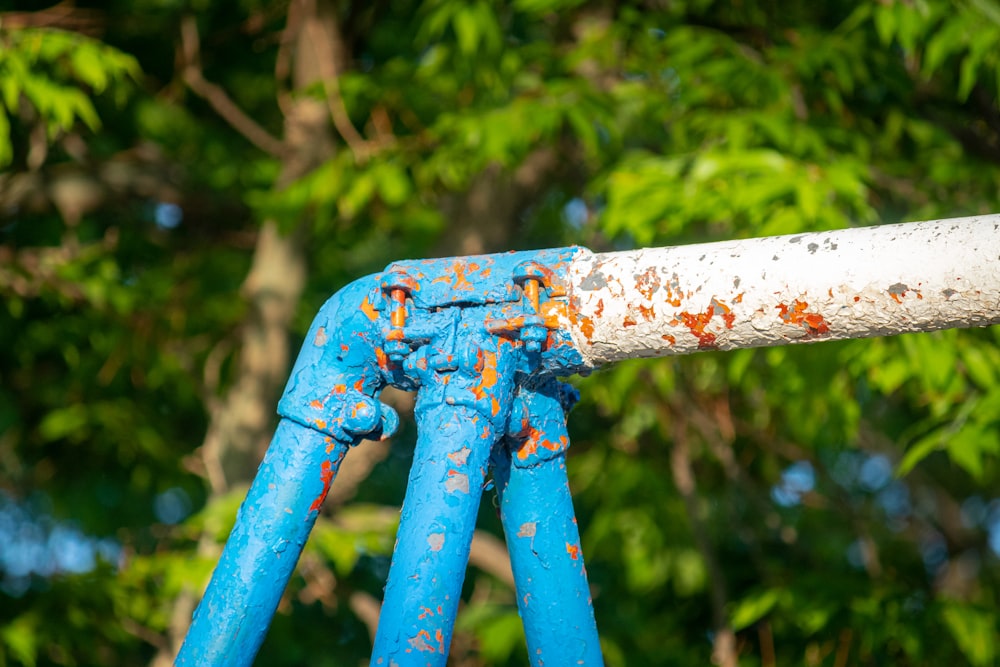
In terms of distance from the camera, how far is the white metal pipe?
1121mm

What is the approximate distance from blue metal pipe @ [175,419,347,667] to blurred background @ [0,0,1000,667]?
1.29 metres

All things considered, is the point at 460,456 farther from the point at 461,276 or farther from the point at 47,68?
the point at 47,68

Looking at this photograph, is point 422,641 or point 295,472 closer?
point 422,641

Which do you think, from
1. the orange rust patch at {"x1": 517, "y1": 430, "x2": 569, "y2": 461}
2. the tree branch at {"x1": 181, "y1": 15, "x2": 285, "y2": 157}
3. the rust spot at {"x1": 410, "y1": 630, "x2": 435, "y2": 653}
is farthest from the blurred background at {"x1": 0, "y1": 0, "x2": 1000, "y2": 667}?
the rust spot at {"x1": 410, "y1": 630, "x2": 435, "y2": 653}

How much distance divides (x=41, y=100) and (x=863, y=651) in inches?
101

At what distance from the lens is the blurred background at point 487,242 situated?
2.69 m

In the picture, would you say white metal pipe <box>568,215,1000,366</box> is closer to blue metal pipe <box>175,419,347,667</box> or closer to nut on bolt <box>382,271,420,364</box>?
nut on bolt <box>382,271,420,364</box>

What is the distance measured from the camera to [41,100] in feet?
9.03

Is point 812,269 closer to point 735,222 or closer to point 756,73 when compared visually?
point 735,222

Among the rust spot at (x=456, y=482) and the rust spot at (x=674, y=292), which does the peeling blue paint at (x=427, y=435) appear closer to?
the rust spot at (x=456, y=482)

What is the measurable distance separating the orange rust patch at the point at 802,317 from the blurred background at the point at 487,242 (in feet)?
3.68

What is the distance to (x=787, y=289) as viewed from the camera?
1189mm

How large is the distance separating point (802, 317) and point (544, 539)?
41 centimetres

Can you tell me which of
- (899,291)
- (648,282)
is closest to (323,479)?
(648,282)
